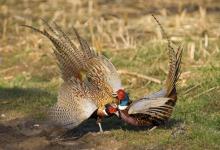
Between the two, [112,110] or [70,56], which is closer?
[112,110]

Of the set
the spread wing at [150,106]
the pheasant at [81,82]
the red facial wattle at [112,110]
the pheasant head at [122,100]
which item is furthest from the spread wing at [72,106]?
the spread wing at [150,106]

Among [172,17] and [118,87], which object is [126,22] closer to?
[172,17]

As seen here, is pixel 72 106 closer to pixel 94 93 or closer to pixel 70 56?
pixel 94 93

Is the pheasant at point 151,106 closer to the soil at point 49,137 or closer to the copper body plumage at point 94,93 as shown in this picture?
the copper body plumage at point 94,93

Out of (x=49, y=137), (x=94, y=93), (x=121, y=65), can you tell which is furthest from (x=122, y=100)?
(x=121, y=65)

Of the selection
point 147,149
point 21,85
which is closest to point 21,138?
point 147,149

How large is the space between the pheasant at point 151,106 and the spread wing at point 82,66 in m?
0.20

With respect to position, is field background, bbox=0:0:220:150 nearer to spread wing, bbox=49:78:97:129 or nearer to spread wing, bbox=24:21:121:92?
Answer: spread wing, bbox=49:78:97:129

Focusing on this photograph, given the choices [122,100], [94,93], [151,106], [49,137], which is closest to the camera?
[151,106]

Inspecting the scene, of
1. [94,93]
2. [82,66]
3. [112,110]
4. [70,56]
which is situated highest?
[70,56]

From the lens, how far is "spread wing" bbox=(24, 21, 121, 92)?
20.9ft

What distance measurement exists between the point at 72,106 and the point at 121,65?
400 centimetres

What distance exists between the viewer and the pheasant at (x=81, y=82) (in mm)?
6262

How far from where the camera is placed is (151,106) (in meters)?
6.05
